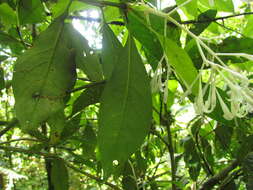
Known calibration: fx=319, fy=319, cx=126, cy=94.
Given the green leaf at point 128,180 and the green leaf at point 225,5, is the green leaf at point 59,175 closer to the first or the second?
the green leaf at point 128,180

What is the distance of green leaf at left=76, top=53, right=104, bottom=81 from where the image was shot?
0.58 m

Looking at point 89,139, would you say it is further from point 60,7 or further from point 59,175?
point 60,7

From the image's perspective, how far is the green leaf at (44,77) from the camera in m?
0.44

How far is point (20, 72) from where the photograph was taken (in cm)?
46

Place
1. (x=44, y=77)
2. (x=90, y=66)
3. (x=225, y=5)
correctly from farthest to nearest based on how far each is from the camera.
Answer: (x=225, y=5), (x=90, y=66), (x=44, y=77)

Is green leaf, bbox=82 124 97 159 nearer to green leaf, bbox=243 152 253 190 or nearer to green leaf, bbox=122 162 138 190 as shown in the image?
green leaf, bbox=122 162 138 190

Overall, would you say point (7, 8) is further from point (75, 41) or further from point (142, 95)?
point (142, 95)

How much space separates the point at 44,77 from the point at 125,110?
13 cm

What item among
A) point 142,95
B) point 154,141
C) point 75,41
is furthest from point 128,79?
point 154,141

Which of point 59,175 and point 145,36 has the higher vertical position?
point 145,36

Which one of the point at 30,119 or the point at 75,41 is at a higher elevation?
the point at 75,41

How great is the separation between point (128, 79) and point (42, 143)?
0.39m

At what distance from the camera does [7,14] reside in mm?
634

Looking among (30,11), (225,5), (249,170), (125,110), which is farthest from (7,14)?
(249,170)
